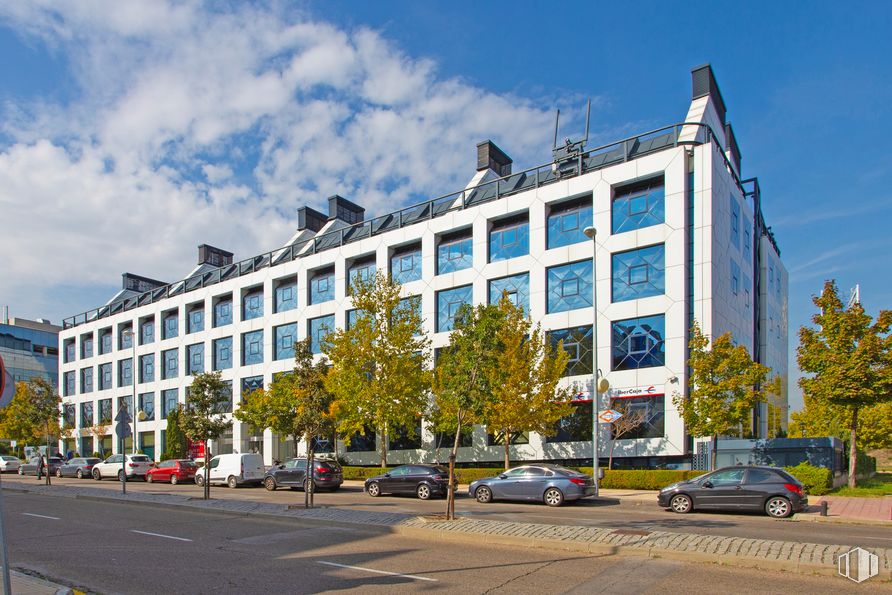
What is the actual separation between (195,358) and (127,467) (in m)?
18.4

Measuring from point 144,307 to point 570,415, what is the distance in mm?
44614

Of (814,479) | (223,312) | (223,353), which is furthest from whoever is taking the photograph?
(223,312)

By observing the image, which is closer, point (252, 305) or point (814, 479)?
point (814, 479)

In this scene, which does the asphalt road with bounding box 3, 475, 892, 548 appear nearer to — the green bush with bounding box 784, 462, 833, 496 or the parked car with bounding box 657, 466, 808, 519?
the parked car with bounding box 657, 466, 808, 519

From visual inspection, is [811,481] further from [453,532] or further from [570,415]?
[453,532]

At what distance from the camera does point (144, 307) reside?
5994 cm

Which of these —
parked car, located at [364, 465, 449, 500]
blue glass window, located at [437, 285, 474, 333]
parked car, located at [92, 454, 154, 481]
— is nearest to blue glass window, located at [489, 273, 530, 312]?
blue glass window, located at [437, 285, 474, 333]

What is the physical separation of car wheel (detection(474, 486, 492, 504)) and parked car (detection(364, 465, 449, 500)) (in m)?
1.54

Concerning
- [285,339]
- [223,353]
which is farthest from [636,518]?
[223,353]

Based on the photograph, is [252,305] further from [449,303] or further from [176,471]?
[449,303]

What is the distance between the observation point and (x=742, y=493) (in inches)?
703

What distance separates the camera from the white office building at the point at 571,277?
2975cm

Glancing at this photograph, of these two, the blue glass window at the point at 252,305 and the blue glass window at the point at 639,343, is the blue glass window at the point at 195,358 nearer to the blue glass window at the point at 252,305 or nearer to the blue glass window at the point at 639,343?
the blue glass window at the point at 252,305

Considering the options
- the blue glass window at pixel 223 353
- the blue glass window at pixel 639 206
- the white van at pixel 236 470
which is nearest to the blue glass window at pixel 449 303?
the blue glass window at pixel 639 206
